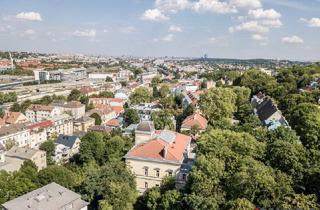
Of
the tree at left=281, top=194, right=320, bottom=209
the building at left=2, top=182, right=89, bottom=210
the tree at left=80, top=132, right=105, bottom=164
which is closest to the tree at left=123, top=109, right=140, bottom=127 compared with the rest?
the tree at left=80, top=132, right=105, bottom=164

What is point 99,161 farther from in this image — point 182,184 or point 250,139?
point 250,139

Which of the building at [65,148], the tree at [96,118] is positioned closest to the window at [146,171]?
the building at [65,148]

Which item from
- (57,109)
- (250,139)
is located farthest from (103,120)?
(250,139)

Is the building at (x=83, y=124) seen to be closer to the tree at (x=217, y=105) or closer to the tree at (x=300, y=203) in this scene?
Result: the tree at (x=217, y=105)

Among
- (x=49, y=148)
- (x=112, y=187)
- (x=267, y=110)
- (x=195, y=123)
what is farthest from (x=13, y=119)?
(x=267, y=110)

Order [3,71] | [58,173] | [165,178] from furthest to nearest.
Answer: [3,71], [58,173], [165,178]

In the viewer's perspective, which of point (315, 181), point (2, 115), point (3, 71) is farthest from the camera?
point (3, 71)
